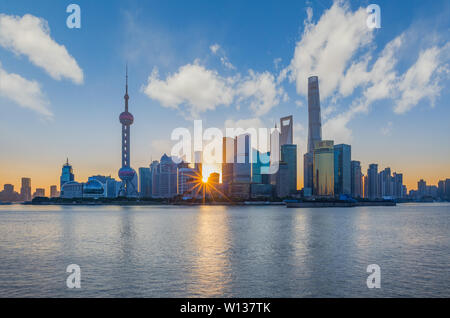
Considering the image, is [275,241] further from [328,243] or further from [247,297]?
[247,297]

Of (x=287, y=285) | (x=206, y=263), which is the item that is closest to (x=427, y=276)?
(x=287, y=285)

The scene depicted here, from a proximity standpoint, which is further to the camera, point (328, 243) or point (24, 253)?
point (328, 243)

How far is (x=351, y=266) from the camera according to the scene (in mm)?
36281

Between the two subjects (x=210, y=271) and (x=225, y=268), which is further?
(x=225, y=268)

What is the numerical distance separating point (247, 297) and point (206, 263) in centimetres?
1323
